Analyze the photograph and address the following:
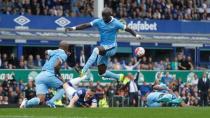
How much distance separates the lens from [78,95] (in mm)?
24781

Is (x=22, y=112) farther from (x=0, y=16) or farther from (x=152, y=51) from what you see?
(x=152, y=51)

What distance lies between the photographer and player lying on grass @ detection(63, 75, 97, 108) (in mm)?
23703

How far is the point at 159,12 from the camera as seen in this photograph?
44.7m

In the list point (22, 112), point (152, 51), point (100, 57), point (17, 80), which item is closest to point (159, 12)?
point (152, 51)

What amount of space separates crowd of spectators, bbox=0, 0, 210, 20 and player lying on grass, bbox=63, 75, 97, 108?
10.4 metres

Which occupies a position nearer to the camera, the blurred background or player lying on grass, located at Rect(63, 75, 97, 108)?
player lying on grass, located at Rect(63, 75, 97, 108)

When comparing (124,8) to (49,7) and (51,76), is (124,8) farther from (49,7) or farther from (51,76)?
(51,76)

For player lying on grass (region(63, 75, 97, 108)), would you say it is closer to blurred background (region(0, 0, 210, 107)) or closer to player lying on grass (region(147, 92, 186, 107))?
player lying on grass (region(147, 92, 186, 107))

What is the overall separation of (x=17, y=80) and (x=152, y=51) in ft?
40.6

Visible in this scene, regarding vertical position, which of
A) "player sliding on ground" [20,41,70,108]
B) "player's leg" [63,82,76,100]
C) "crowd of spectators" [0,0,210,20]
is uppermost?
"crowd of spectators" [0,0,210,20]

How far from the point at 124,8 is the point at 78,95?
18.9 metres

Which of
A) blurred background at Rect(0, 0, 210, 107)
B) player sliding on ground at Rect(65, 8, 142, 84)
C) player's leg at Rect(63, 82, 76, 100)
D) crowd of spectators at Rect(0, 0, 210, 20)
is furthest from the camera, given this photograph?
crowd of spectators at Rect(0, 0, 210, 20)

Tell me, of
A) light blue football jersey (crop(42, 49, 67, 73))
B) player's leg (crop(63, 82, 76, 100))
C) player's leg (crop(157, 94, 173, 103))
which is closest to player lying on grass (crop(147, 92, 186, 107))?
player's leg (crop(157, 94, 173, 103))

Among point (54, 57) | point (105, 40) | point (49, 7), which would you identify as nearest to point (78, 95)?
point (105, 40)
